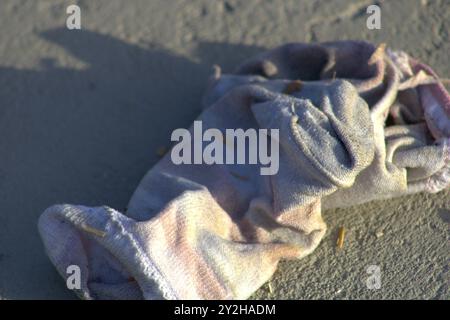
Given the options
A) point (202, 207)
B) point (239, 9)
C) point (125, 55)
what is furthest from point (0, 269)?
point (239, 9)

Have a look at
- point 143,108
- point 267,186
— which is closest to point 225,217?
point 267,186

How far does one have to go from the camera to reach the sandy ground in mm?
2320

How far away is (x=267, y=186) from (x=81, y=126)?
776 mm

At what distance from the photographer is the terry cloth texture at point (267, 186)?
6.99 ft

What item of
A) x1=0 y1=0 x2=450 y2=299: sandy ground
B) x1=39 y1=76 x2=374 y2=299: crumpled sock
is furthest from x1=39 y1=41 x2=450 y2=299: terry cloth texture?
x1=0 y1=0 x2=450 y2=299: sandy ground

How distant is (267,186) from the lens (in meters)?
2.30

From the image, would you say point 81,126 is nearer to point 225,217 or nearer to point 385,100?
point 225,217

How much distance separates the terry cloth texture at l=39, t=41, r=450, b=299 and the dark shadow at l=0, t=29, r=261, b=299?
0.57ft

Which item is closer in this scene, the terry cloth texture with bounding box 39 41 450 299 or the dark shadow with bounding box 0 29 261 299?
the terry cloth texture with bounding box 39 41 450 299

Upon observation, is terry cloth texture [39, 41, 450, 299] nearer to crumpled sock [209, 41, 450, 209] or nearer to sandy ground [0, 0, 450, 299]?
crumpled sock [209, 41, 450, 209]

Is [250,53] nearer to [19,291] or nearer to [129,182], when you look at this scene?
[129,182]

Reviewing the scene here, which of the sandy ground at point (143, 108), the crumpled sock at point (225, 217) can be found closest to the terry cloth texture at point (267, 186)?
the crumpled sock at point (225, 217)

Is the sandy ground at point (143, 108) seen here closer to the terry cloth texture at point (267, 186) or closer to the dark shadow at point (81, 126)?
the dark shadow at point (81, 126)
